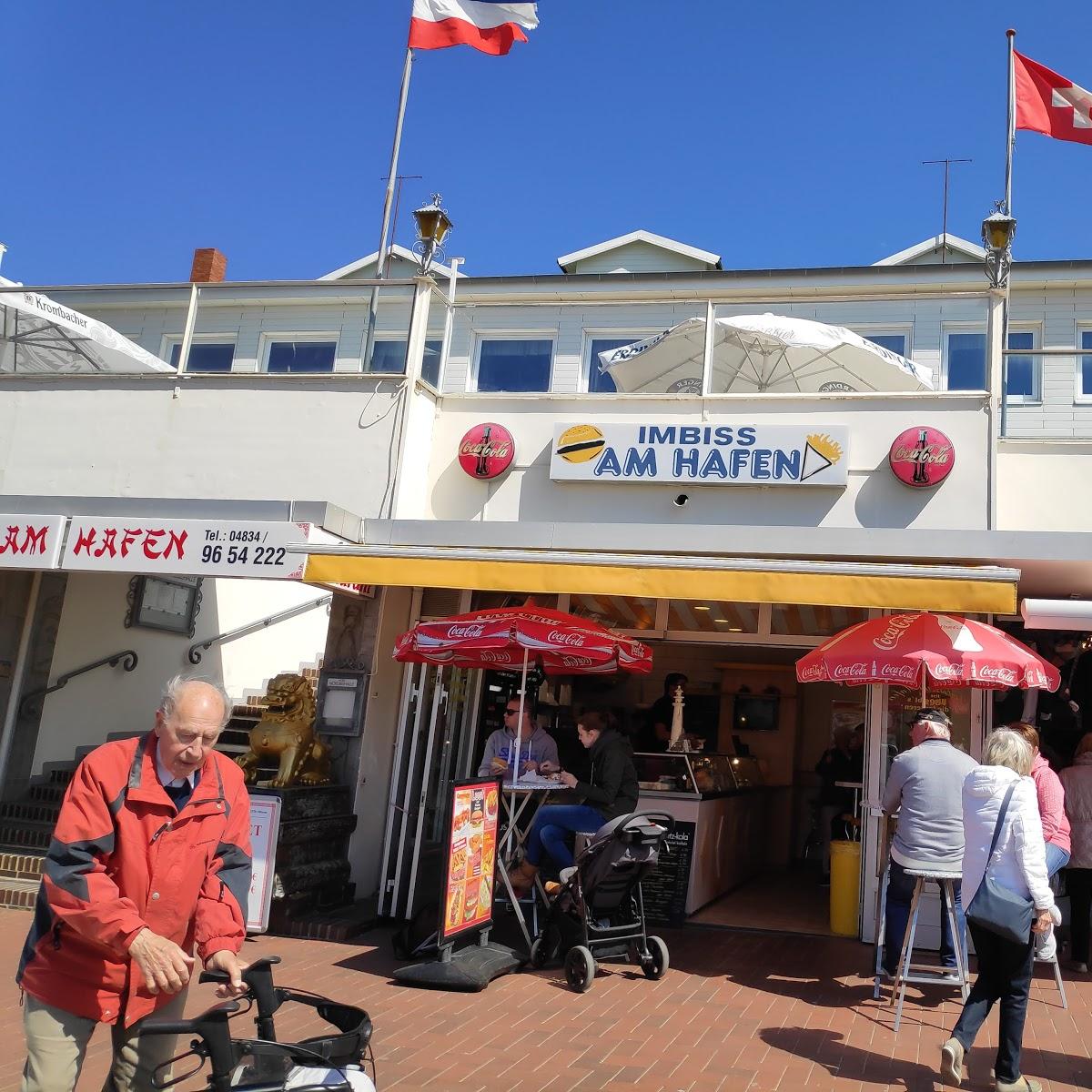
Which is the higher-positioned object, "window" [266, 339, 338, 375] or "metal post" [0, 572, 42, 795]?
"window" [266, 339, 338, 375]

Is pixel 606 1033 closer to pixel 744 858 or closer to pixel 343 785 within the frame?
pixel 343 785

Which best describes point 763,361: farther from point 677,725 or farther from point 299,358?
point 299,358

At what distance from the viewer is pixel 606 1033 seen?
19.2 feet

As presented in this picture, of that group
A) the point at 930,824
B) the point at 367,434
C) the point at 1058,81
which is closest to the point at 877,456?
the point at 930,824

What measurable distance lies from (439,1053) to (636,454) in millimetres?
5680

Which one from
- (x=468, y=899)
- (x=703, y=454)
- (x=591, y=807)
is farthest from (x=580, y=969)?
(x=703, y=454)

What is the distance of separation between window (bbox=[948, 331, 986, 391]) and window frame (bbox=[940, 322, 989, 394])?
10 millimetres

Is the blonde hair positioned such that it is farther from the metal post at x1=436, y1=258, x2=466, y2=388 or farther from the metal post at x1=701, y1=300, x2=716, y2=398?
the metal post at x1=436, y1=258, x2=466, y2=388

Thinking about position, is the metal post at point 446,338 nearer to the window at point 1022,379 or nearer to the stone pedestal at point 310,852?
the stone pedestal at point 310,852

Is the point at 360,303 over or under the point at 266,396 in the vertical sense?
over

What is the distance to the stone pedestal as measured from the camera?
8.10 m

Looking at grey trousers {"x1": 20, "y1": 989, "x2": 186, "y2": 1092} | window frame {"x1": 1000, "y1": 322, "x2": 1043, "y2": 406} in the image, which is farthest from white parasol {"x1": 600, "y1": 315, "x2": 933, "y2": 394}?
grey trousers {"x1": 20, "y1": 989, "x2": 186, "y2": 1092}

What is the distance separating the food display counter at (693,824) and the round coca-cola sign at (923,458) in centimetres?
304

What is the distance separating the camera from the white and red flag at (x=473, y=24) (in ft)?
42.6
